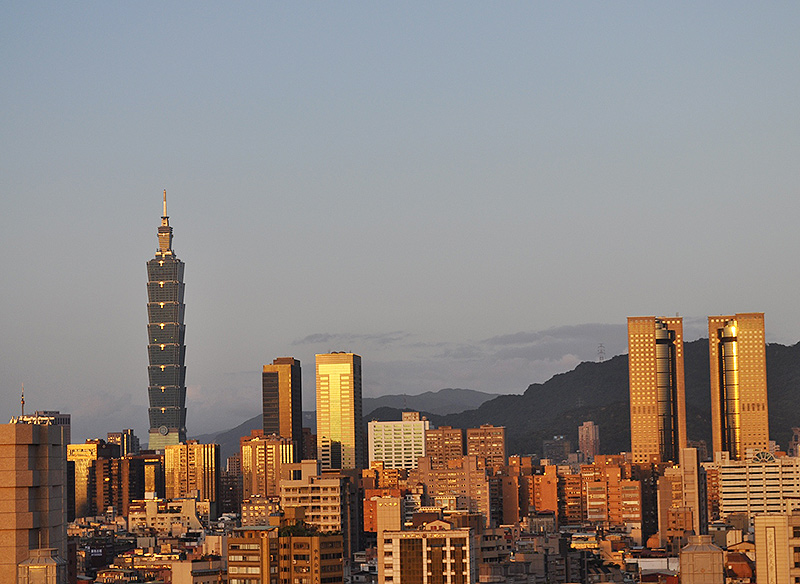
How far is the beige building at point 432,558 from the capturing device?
63.8 m

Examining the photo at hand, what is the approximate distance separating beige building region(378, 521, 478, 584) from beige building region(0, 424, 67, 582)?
2942cm

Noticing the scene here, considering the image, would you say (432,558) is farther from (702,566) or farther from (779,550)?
(779,550)

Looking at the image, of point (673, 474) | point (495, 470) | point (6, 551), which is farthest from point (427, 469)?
point (6, 551)

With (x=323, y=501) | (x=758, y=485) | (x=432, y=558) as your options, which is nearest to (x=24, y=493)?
(x=432, y=558)

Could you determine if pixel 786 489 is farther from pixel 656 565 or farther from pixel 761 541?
pixel 761 541

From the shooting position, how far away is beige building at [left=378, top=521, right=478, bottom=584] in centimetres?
6375

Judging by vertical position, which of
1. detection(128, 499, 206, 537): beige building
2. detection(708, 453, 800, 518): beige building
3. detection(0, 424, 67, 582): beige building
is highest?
detection(0, 424, 67, 582): beige building

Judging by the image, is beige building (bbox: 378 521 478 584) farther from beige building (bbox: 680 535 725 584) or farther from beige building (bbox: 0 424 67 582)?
beige building (bbox: 0 424 67 582)

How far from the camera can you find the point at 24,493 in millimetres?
35031

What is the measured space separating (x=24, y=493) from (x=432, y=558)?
3084 cm

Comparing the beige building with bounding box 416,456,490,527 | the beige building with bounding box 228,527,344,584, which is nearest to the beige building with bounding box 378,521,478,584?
the beige building with bounding box 228,527,344,584

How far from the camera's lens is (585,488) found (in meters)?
186

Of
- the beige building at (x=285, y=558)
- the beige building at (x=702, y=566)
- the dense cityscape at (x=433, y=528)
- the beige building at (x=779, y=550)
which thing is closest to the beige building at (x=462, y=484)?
Result: the dense cityscape at (x=433, y=528)

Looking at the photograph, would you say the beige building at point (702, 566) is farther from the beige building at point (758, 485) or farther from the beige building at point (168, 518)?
the beige building at point (168, 518)
